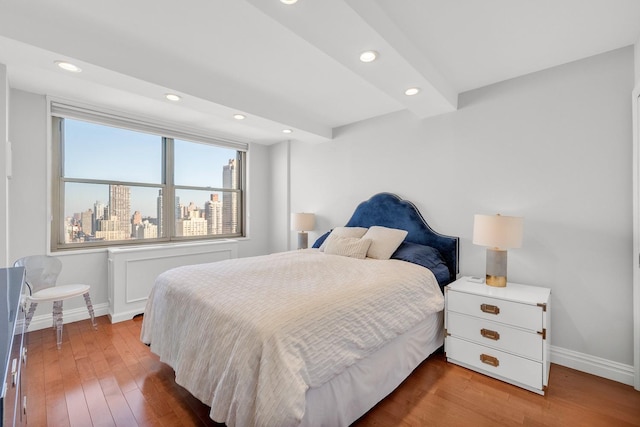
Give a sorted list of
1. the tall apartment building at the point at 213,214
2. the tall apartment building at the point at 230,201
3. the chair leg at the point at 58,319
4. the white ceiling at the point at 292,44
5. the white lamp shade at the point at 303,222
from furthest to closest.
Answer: the tall apartment building at the point at 230,201, the tall apartment building at the point at 213,214, the white lamp shade at the point at 303,222, the chair leg at the point at 58,319, the white ceiling at the point at 292,44

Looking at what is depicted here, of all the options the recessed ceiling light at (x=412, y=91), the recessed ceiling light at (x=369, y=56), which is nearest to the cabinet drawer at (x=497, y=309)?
the recessed ceiling light at (x=412, y=91)

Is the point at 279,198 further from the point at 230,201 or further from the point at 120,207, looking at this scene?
the point at 120,207

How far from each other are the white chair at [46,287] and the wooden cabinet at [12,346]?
46.4 inches

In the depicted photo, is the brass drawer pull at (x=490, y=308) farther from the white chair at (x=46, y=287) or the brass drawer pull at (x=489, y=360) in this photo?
the white chair at (x=46, y=287)

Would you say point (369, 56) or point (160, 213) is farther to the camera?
point (160, 213)

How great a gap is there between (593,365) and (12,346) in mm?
3276

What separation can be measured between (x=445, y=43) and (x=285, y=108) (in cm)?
175

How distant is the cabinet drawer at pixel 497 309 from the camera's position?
1.94m

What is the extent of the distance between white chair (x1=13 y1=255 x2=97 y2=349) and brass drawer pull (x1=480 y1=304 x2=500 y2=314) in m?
3.43

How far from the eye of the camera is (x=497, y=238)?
218cm

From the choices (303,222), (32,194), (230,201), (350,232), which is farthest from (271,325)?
(230,201)

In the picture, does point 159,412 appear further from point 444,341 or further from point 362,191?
→ point 362,191

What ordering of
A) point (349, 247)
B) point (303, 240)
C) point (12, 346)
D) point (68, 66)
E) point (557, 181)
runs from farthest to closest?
point (303, 240)
point (349, 247)
point (557, 181)
point (68, 66)
point (12, 346)

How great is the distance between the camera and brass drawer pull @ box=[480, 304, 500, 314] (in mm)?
2072
